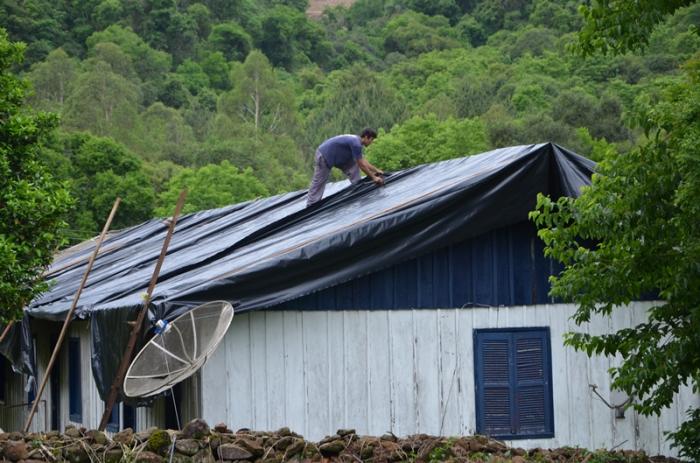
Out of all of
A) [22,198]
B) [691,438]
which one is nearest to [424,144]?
[22,198]

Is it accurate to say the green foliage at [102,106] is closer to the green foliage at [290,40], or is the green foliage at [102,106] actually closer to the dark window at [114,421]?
the green foliage at [290,40]

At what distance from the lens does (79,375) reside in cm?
1545

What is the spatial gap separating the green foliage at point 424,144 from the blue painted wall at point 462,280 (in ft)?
120

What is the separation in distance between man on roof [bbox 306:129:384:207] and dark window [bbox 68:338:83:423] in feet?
11.4

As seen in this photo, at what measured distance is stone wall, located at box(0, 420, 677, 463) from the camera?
31.1 ft

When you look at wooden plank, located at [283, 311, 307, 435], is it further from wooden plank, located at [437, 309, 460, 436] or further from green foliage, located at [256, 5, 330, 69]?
green foliage, located at [256, 5, 330, 69]

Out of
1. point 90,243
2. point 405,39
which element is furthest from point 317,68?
point 90,243

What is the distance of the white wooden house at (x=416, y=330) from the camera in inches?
476

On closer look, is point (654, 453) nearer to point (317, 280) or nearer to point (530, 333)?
point (530, 333)

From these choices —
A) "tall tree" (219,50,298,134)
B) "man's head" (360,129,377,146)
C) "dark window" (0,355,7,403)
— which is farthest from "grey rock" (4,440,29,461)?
"tall tree" (219,50,298,134)

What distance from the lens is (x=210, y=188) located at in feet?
159

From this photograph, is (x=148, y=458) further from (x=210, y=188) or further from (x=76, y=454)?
(x=210, y=188)

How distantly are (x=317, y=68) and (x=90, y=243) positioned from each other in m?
77.3

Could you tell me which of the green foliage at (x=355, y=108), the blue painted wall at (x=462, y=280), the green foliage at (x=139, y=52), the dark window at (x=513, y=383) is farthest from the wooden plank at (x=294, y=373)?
the green foliage at (x=139, y=52)
